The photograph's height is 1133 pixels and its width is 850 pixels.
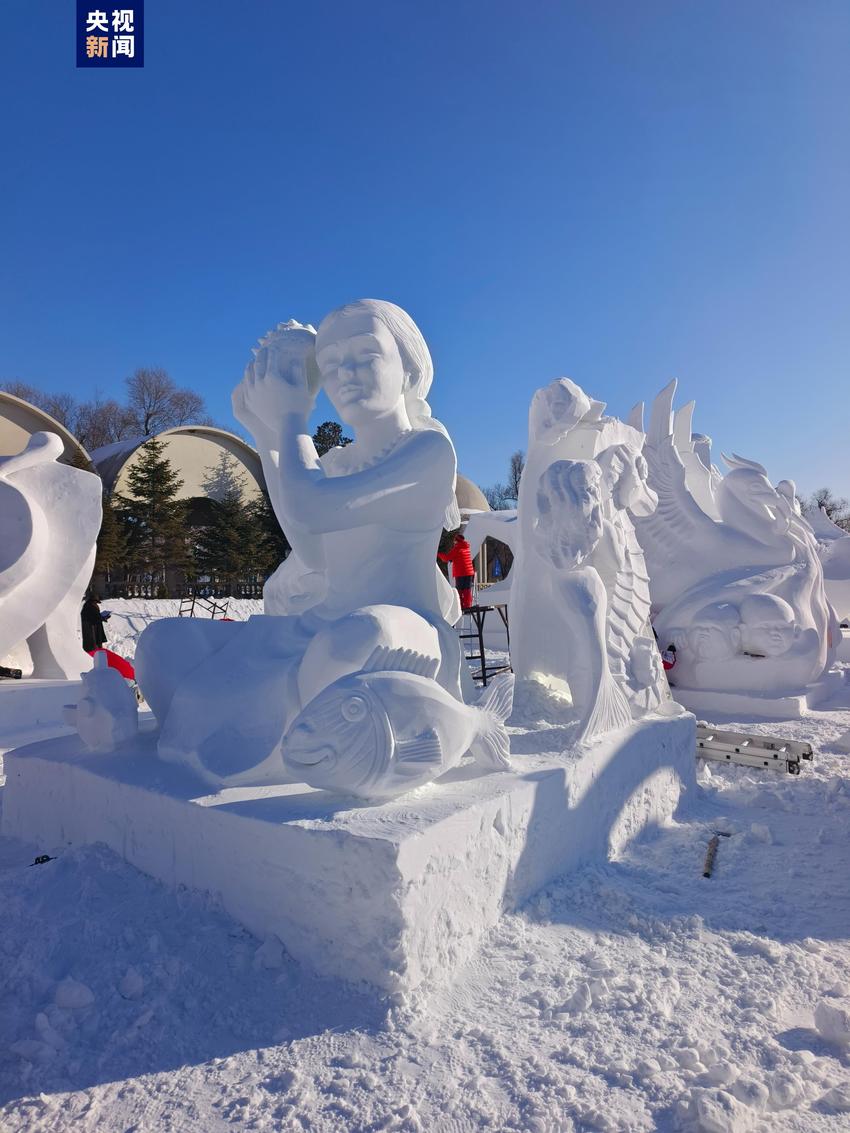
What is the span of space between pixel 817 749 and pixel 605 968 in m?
3.48

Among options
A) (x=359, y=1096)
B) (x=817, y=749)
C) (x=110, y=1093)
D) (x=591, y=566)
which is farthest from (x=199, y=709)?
(x=817, y=749)

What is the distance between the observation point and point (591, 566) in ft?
10.6

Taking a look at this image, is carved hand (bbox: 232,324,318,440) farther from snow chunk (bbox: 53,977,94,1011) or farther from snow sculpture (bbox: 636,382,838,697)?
snow sculpture (bbox: 636,382,838,697)

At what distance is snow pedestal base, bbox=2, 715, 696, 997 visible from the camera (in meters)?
1.71

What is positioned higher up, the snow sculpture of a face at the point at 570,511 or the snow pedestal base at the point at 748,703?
the snow sculpture of a face at the point at 570,511

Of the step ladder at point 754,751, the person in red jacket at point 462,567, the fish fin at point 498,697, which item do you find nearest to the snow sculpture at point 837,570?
the person in red jacket at point 462,567

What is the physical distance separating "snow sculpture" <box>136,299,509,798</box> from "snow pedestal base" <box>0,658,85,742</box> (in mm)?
3634

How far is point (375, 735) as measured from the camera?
183cm

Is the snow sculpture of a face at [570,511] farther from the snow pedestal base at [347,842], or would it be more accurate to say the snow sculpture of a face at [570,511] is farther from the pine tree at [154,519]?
the pine tree at [154,519]

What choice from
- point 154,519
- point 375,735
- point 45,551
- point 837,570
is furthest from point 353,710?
point 154,519

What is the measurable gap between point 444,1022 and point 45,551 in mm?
6056

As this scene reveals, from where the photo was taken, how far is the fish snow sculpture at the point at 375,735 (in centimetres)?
183

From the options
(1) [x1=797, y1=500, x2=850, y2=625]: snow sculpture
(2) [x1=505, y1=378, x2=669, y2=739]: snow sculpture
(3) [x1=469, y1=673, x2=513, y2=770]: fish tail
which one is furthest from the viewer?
(1) [x1=797, y1=500, x2=850, y2=625]: snow sculpture

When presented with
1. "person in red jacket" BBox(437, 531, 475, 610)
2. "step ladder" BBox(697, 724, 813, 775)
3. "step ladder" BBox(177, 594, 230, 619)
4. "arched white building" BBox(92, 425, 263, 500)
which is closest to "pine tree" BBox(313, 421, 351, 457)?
"arched white building" BBox(92, 425, 263, 500)
